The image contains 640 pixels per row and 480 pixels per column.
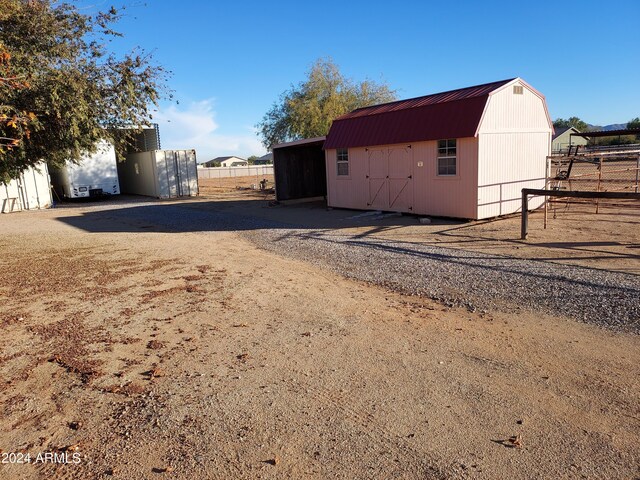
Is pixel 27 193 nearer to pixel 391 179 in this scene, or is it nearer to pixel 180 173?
pixel 180 173

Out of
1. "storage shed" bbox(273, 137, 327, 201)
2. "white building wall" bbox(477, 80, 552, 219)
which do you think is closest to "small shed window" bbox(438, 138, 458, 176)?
"white building wall" bbox(477, 80, 552, 219)

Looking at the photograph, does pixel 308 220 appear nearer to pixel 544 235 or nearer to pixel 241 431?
pixel 544 235

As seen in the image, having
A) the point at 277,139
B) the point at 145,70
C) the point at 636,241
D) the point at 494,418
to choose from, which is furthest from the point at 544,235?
the point at 277,139

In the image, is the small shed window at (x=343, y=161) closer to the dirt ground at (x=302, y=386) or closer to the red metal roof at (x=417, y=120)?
the red metal roof at (x=417, y=120)

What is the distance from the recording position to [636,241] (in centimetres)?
988

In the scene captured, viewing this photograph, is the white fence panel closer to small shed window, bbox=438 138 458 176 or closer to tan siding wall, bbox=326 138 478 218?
tan siding wall, bbox=326 138 478 218

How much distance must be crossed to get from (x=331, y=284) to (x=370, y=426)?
4.29 m

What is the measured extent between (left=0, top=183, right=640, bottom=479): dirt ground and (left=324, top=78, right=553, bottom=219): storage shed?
19.6ft

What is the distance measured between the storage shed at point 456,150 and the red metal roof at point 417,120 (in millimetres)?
32

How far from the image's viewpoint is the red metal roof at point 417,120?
13383mm

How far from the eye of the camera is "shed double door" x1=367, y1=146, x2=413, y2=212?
1527 cm

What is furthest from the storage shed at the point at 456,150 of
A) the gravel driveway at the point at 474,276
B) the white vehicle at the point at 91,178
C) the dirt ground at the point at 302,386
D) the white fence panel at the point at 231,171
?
the white fence panel at the point at 231,171

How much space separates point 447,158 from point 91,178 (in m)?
22.2

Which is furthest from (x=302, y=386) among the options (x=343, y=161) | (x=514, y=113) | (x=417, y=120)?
(x=343, y=161)
